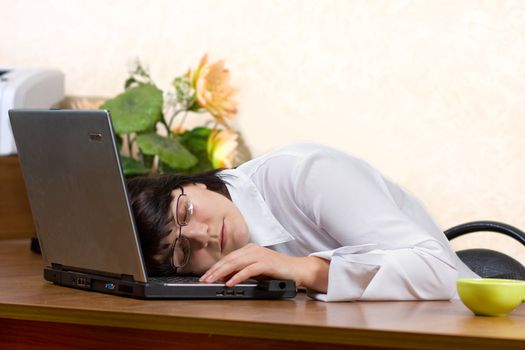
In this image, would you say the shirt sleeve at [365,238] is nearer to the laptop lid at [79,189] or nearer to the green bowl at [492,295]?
the green bowl at [492,295]

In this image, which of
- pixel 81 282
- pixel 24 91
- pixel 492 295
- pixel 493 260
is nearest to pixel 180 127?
pixel 24 91

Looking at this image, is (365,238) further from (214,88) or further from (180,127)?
(180,127)

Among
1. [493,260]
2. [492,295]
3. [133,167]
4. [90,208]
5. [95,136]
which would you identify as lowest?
[493,260]

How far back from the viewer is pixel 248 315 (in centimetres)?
108

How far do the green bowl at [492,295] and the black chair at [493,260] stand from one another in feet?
2.45

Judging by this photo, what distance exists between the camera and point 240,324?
3.34ft

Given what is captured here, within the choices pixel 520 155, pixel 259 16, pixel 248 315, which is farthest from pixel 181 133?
pixel 248 315

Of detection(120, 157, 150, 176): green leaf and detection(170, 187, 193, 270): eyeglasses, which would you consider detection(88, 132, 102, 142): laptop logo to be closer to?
detection(170, 187, 193, 270): eyeglasses

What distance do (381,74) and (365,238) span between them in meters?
1.25

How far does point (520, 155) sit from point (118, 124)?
1.09 meters

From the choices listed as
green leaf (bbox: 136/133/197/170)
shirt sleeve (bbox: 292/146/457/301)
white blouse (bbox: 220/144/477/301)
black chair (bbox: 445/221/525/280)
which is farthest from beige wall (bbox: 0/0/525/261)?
shirt sleeve (bbox: 292/146/457/301)

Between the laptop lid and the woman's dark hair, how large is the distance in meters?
0.10

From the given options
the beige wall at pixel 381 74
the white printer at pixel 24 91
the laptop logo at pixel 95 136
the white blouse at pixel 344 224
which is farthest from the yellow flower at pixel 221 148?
the laptop logo at pixel 95 136

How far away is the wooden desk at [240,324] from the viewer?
95 cm
